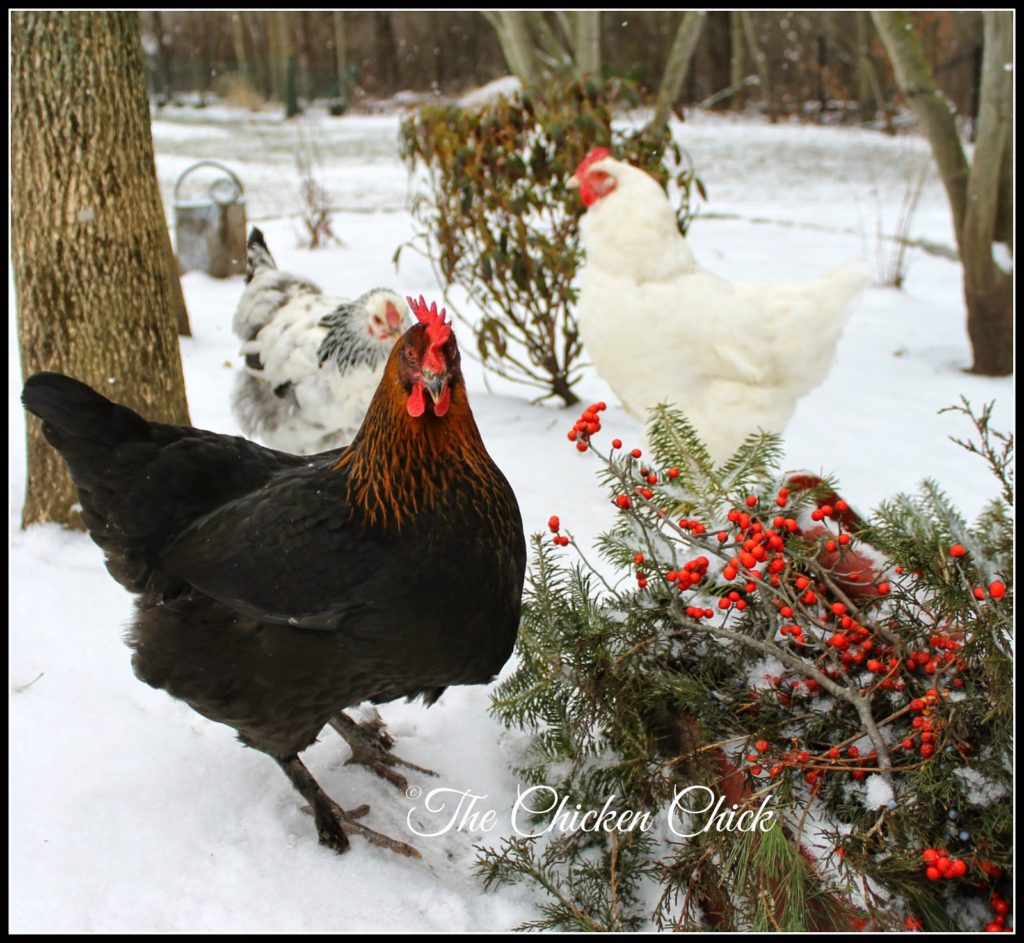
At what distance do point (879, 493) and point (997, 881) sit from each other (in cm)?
249

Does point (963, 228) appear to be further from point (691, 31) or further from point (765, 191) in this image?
point (765, 191)

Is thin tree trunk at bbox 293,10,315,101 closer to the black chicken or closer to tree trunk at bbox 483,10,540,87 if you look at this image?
tree trunk at bbox 483,10,540,87

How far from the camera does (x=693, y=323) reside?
11.3 feet

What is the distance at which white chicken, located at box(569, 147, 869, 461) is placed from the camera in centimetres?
344

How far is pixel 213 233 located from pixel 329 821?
5.36m

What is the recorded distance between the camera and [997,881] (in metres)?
1.68

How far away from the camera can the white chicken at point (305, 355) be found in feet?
10.9

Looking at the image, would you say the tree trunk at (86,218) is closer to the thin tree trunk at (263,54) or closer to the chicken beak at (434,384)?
the chicken beak at (434,384)

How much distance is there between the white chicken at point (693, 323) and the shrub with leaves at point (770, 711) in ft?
3.98

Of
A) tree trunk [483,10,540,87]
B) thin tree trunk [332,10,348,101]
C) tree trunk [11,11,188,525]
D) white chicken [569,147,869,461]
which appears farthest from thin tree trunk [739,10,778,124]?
tree trunk [11,11,188,525]

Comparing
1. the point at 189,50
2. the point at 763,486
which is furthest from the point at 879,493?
the point at 189,50

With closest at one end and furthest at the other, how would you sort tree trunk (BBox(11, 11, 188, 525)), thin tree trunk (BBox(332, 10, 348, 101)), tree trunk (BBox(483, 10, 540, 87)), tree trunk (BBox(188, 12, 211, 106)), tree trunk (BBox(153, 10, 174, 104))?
tree trunk (BBox(11, 11, 188, 525)), tree trunk (BBox(483, 10, 540, 87)), thin tree trunk (BBox(332, 10, 348, 101)), tree trunk (BBox(153, 10, 174, 104)), tree trunk (BBox(188, 12, 211, 106))

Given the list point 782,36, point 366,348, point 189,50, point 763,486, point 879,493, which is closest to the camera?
point 763,486

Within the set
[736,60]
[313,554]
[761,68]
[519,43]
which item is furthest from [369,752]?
[736,60]
